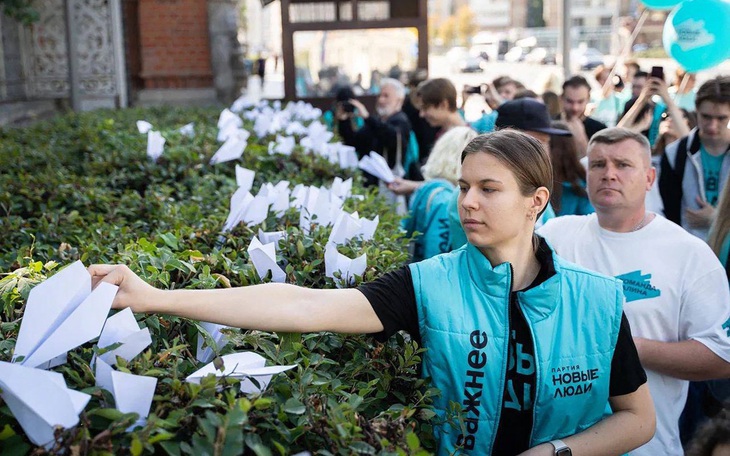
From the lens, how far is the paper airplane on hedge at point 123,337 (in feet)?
6.32

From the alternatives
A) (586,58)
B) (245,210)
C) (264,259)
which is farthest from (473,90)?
(586,58)

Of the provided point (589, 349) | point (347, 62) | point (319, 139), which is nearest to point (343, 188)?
point (589, 349)

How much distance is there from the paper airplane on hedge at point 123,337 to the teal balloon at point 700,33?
612cm

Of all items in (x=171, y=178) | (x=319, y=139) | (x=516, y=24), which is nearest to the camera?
(x=171, y=178)

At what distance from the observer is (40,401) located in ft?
5.23

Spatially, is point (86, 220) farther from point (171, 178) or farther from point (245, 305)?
point (245, 305)

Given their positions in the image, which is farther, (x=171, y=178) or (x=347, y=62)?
(x=347, y=62)

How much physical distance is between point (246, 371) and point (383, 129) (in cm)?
585

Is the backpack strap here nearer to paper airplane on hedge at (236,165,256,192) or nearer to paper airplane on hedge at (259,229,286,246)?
paper airplane on hedge at (236,165,256,192)

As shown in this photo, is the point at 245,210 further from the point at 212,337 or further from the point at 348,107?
the point at 348,107

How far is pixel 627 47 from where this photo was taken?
10.9 metres

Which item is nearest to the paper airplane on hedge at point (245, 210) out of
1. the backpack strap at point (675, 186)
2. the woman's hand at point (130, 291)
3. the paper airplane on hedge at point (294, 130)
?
the woman's hand at point (130, 291)

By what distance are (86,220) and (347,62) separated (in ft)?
31.6

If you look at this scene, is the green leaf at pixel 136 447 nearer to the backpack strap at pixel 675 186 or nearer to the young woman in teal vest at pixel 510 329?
the young woman in teal vest at pixel 510 329
